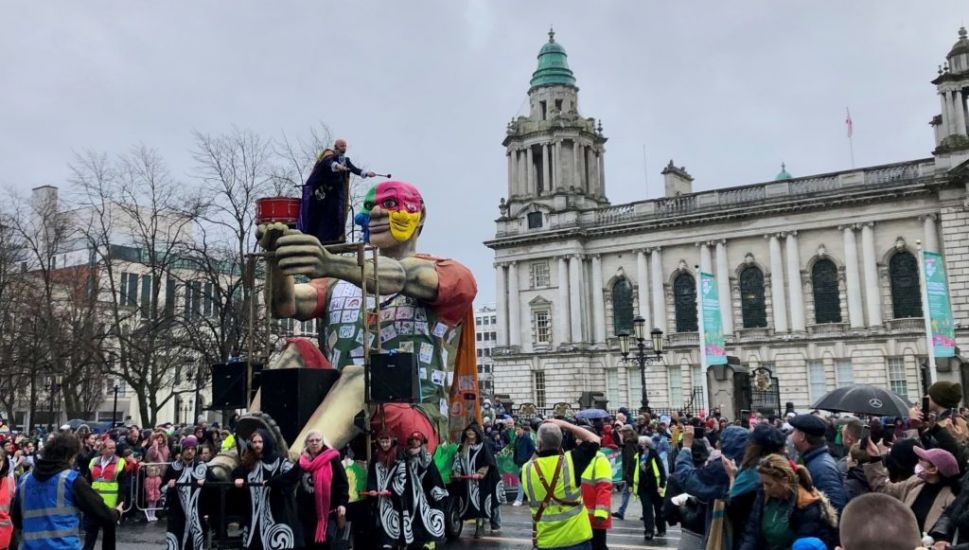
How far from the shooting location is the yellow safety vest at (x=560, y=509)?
7020mm

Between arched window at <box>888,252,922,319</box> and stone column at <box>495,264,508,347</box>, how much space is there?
76.8ft

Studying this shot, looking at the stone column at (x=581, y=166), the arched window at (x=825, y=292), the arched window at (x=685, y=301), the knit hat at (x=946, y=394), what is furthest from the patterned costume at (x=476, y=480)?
the stone column at (x=581, y=166)

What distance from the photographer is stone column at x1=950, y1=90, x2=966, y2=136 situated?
44312 mm

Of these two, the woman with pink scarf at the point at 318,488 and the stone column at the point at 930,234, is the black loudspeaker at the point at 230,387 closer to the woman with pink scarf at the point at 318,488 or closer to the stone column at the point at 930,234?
the woman with pink scarf at the point at 318,488

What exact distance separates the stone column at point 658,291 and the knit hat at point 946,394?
43.0 metres

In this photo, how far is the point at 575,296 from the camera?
54031 mm

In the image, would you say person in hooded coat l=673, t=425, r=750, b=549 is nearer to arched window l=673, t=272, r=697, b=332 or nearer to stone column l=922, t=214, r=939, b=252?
stone column l=922, t=214, r=939, b=252

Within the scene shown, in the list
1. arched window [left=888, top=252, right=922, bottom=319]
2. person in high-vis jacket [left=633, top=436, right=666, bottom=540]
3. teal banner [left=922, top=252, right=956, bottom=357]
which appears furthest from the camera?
arched window [left=888, top=252, right=922, bottom=319]

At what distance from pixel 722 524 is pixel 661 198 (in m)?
48.4

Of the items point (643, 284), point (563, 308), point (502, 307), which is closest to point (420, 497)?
point (643, 284)

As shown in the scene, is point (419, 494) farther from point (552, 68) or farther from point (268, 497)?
point (552, 68)

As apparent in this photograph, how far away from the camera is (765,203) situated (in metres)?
48.2

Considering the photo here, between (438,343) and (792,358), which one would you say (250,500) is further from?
(792,358)

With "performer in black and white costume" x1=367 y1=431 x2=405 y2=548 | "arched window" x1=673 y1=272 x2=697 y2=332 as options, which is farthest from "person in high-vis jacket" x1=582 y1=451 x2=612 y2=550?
"arched window" x1=673 y1=272 x2=697 y2=332
